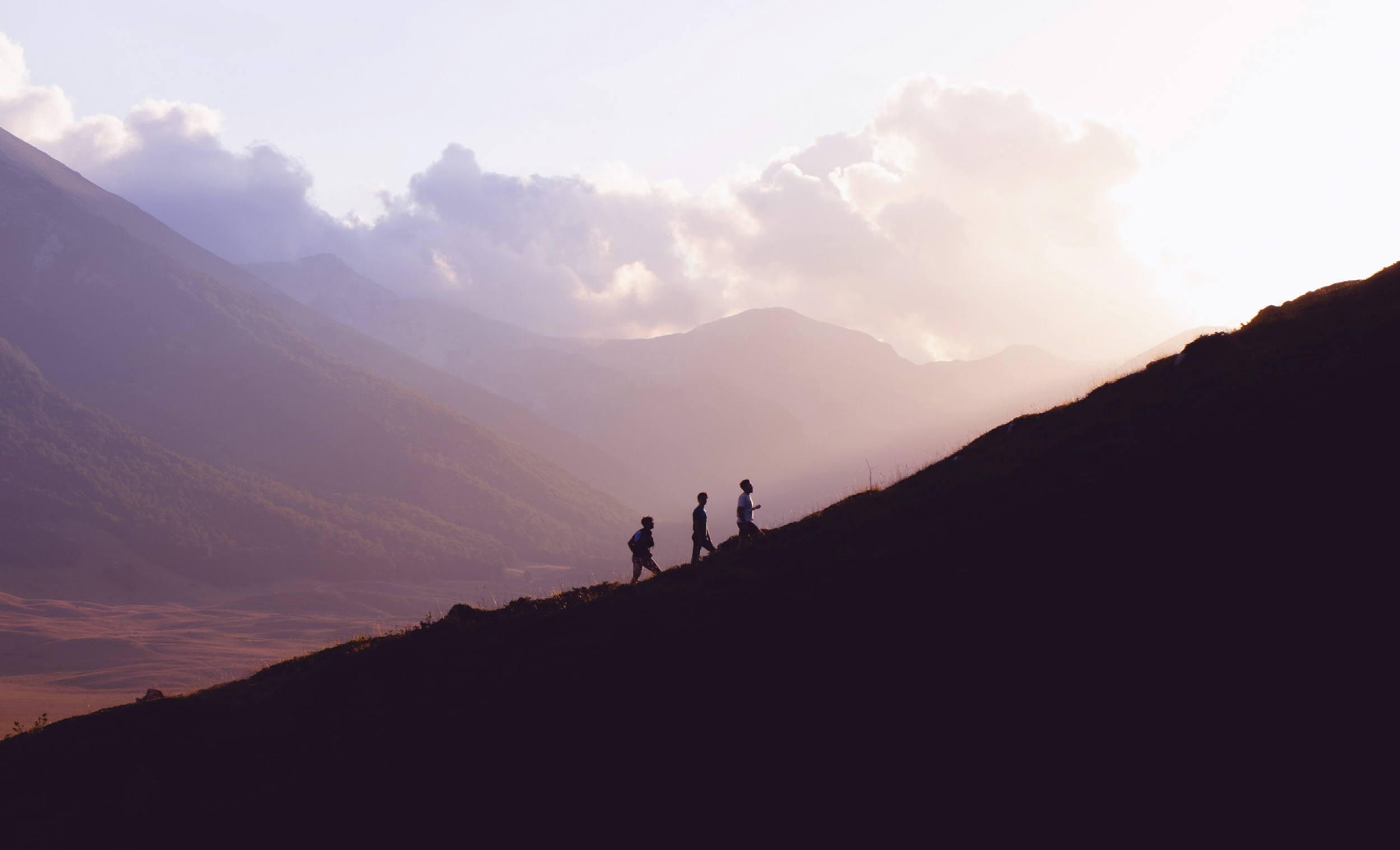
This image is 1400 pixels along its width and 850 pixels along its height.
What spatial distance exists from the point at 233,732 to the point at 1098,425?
20.3 m

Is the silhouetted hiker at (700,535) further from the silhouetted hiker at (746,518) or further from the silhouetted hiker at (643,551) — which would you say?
the silhouetted hiker at (643,551)

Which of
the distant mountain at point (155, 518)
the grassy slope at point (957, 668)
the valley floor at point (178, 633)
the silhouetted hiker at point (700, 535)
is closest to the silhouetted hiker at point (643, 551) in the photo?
the silhouetted hiker at point (700, 535)

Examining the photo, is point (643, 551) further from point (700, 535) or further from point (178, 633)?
point (178, 633)

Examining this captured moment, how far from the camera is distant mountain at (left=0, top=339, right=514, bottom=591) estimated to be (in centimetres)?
15250

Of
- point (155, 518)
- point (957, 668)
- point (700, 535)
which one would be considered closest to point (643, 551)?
point (700, 535)

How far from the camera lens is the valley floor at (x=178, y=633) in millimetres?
87438

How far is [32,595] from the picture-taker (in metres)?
134

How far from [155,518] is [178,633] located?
194ft

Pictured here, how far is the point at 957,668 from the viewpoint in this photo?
10367mm

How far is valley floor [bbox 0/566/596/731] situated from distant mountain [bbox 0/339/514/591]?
1142 cm

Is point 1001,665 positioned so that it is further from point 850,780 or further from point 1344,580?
point 1344,580

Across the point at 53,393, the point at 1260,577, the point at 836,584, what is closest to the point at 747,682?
the point at 836,584

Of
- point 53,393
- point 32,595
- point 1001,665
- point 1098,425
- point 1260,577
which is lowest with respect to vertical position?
point 1001,665

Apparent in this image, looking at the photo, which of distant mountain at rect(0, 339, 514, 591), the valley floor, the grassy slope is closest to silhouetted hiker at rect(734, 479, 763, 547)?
the grassy slope
